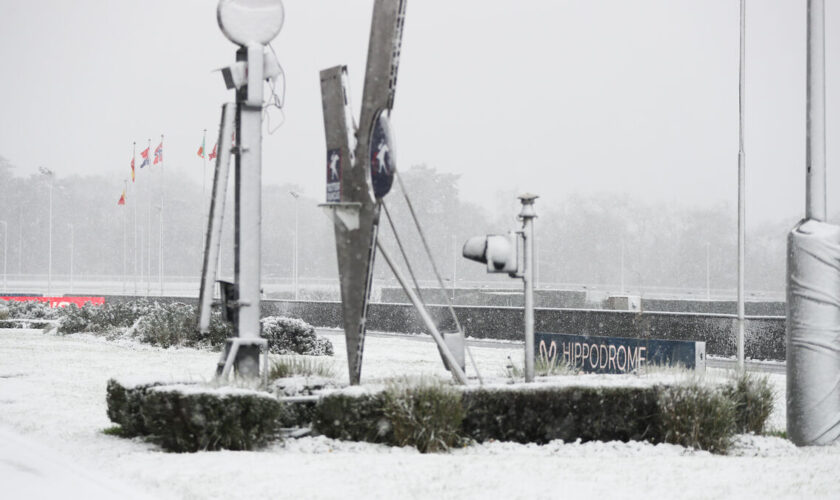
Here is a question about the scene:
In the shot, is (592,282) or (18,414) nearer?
(18,414)

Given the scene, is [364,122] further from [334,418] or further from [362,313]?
[334,418]

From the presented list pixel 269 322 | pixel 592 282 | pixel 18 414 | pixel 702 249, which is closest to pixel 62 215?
pixel 592 282

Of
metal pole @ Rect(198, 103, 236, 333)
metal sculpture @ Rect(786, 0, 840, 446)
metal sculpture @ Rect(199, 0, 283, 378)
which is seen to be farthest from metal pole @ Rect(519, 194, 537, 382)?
metal pole @ Rect(198, 103, 236, 333)

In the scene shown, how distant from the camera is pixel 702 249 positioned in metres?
119

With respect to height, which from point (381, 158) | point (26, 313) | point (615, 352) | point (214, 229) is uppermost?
point (381, 158)

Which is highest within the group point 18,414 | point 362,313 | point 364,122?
point 364,122

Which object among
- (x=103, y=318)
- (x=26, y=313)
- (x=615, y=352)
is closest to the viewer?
(x=615, y=352)

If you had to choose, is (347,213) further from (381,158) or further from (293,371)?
(293,371)

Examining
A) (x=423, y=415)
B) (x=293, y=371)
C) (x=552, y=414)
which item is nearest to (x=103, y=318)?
(x=293, y=371)

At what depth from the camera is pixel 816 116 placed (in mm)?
11336

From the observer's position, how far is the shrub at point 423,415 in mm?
9852

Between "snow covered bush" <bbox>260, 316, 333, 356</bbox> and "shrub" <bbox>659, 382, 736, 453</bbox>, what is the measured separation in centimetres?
1474

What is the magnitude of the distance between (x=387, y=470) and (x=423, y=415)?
1.29 metres

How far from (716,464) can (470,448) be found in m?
2.29
